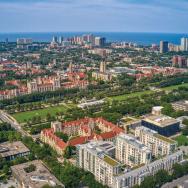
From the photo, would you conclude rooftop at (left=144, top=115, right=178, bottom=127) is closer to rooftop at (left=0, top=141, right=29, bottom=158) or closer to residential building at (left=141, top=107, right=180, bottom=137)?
residential building at (left=141, top=107, right=180, bottom=137)

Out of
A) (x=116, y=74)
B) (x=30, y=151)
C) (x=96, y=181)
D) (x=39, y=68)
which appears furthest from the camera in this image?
(x=39, y=68)

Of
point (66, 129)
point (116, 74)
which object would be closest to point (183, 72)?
point (116, 74)

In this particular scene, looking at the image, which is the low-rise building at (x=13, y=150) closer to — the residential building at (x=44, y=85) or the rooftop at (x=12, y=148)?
the rooftop at (x=12, y=148)

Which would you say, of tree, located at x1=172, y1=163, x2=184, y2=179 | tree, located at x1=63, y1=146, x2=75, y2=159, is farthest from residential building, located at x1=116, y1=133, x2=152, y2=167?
tree, located at x1=63, y1=146, x2=75, y2=159

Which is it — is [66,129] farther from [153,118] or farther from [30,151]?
[153,118]

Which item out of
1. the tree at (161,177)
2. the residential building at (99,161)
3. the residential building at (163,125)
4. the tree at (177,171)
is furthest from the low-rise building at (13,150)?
the residential building at (163,125)

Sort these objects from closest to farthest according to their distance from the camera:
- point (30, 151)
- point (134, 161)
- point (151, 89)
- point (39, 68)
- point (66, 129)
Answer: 1. point (134, 161)
2. point (30, 151)
3. point (66, 129)
4. point (151, 89)
5. point (39, 68)
